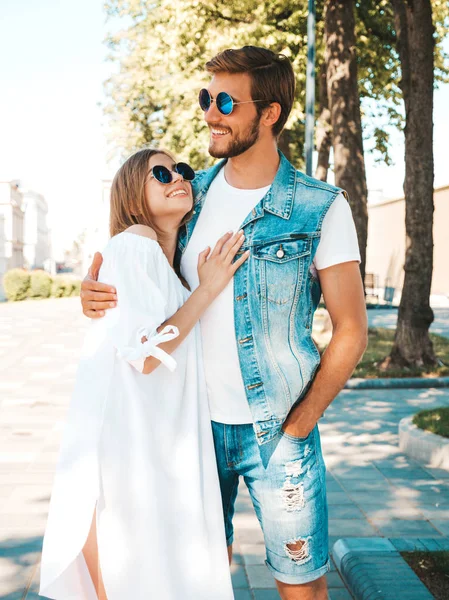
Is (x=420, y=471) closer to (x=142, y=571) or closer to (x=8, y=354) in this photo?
(x=142, y=571)

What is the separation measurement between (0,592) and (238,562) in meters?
1.29

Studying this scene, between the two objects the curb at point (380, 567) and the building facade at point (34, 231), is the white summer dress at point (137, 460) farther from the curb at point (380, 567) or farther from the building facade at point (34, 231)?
the building facade at point (34, 231)

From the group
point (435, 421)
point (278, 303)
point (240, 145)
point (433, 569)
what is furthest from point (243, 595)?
point (435, 421)

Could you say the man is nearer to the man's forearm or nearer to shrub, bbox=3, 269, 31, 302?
the man's forearm

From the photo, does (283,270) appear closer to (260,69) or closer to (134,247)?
(134,247)

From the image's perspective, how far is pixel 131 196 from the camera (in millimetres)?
2555

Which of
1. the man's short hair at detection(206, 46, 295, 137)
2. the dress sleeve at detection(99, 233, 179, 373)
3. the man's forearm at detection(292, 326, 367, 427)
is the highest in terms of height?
the man's short hair at detection(206, 46, 295, 137)

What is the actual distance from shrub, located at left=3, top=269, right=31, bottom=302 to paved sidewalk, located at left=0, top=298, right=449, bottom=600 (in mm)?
24497

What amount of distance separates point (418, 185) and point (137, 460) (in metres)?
8.62

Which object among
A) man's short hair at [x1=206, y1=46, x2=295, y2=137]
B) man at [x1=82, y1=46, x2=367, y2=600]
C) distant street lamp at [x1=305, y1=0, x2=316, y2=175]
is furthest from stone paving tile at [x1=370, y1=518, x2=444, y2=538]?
distant street lamp at [x1=305, y1=0, x2=316, y2=175]

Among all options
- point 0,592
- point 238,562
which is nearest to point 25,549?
point 0,592

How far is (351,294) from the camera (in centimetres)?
235

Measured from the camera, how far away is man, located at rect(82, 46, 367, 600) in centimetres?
237

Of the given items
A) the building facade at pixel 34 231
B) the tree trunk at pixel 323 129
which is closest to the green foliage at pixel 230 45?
the tree trunk at pixel 323 129
